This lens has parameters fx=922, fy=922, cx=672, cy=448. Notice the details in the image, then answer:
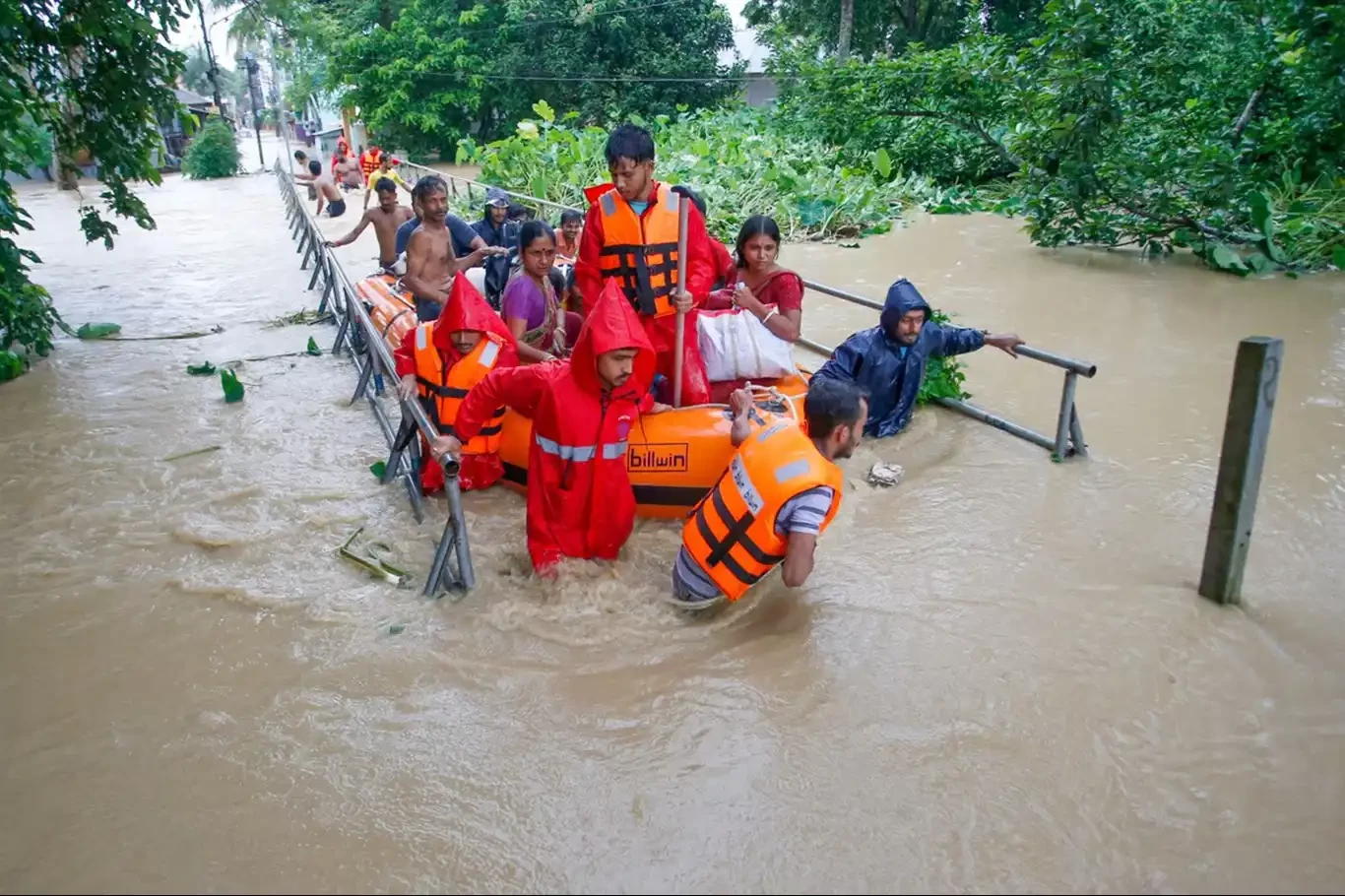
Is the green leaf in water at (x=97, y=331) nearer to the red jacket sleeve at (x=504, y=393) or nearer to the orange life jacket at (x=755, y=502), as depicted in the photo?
the red jacket sleeve at (x=504, y=393)

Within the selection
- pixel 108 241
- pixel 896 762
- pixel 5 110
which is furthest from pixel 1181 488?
pixel 108 241

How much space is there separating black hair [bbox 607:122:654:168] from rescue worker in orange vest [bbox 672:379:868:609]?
1.62 meters

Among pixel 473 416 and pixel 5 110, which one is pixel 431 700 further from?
pixel 5 110

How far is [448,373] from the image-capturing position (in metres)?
4.62

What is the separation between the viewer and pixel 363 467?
5.48 meters

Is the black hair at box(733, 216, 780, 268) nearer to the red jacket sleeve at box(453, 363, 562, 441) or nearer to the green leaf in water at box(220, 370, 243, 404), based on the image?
the red jacket sleeve at box(453, 363, 562, 441)

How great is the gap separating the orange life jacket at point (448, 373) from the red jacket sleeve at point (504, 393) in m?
0.69

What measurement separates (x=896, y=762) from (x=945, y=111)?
15315 mm

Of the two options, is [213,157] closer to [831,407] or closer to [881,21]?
[881,21]

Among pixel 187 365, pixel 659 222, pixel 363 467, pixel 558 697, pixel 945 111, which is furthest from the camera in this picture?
pixel 945 111

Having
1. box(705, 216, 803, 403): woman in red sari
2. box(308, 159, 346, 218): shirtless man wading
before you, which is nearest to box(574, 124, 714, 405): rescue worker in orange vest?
box(705, 216, 803, 403): woman in red sari

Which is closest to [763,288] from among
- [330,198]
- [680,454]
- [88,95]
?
[680,454]

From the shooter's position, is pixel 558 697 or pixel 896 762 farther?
pixel 558 697

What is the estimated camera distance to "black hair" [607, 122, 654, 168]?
4363 mm
